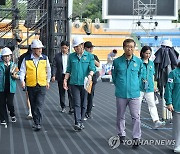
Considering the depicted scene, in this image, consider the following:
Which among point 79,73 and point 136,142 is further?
point 79,73

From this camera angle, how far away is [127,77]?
808cm

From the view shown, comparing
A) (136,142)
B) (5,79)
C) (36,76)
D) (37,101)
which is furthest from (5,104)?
(136,142)

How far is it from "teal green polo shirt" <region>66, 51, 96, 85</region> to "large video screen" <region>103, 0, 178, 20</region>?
2468 cm

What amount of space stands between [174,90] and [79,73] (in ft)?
8.13

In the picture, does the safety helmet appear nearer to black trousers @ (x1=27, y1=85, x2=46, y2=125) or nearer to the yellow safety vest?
black trousers @ (x1=27, y1=85, x2=46, y2=125)

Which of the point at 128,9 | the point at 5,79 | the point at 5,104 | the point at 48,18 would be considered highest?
the point at 128,9

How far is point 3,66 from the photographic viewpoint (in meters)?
10.3

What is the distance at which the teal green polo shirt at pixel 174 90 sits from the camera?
7.57m

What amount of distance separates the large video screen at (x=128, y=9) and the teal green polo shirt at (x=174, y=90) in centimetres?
2679

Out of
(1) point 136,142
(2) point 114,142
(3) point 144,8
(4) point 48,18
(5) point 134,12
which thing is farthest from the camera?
(5) point 134,12

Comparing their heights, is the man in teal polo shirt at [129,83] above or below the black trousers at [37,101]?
above

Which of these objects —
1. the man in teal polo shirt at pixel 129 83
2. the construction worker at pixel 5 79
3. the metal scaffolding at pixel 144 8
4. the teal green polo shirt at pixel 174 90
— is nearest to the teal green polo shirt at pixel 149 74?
the man in teal polo shirt at pixel 129 83

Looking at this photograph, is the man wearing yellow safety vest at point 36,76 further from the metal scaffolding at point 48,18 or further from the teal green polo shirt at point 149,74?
the metal scaffolding at point 48,18

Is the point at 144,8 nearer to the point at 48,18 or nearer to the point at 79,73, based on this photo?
the point at 48,18
